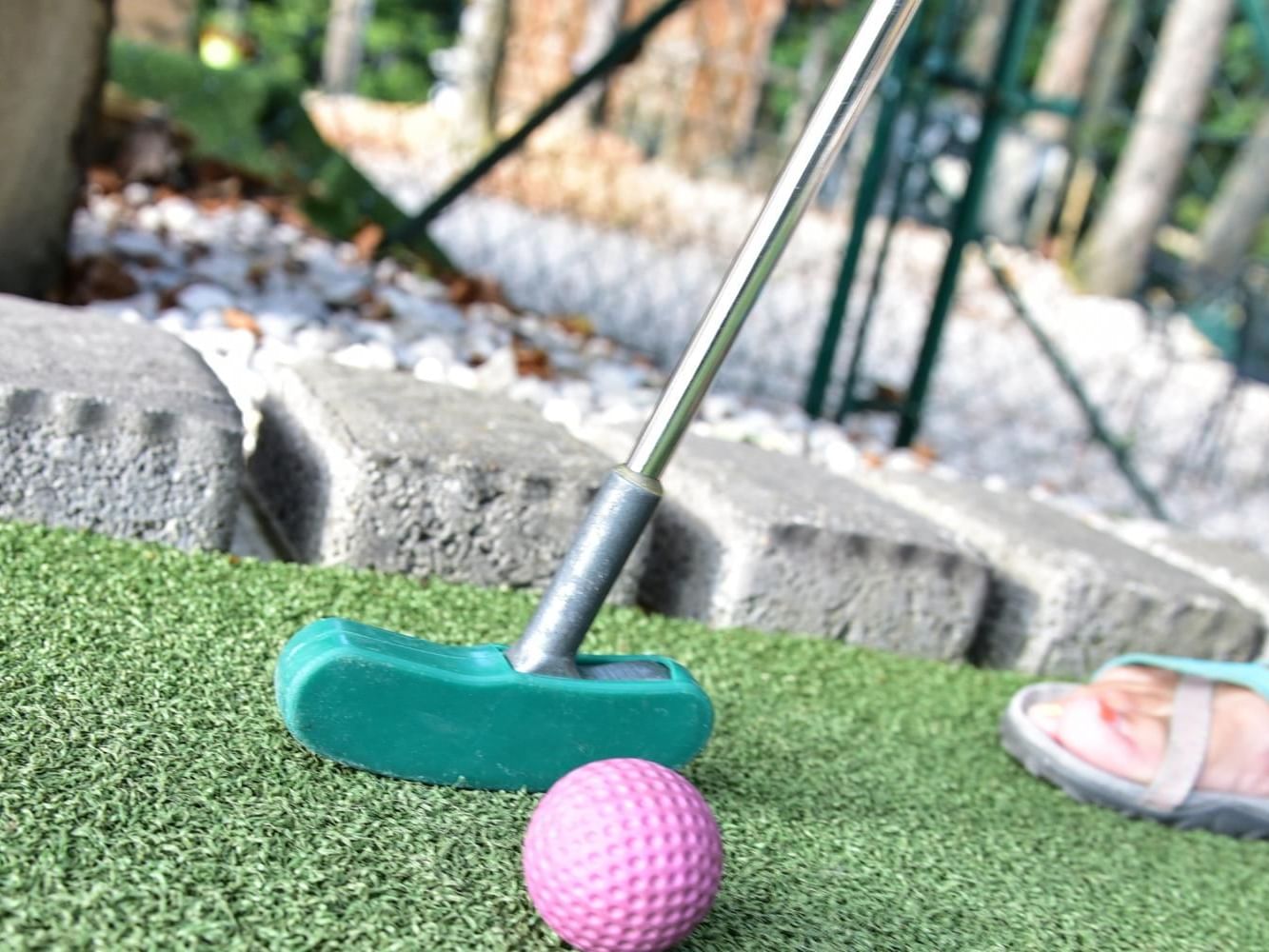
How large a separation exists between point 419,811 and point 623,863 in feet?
0.74

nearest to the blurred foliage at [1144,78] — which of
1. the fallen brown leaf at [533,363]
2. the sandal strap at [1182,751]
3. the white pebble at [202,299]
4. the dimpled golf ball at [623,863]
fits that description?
the fallen brown leaf at [533,363]

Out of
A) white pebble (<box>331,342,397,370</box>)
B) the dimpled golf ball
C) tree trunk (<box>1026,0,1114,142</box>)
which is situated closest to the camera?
the dimpled golf ball

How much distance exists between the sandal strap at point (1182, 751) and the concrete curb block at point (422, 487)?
626 millimetres

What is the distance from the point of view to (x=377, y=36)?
52.0 ft

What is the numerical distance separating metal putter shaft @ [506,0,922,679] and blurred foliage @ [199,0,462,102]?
46.2 ft

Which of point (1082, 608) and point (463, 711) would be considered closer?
point (463, 711)

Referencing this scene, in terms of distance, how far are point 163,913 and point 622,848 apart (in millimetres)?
290

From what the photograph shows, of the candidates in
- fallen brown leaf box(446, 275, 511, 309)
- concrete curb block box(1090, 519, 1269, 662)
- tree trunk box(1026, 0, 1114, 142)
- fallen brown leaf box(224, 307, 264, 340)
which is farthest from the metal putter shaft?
tree trunk box(1026, 0, 1114, 142)

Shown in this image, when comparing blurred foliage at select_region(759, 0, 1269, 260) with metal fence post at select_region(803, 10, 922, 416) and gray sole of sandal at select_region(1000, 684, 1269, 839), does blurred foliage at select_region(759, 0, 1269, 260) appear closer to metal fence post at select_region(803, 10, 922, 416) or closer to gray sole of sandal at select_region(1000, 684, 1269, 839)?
metal fence post at select_region(803, 10, 922, 416)

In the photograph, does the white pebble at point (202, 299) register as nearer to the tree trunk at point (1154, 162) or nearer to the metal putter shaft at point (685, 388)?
the metal putter shaft at point (685, 388)

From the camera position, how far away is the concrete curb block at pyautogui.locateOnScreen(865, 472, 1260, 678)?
181 centimetres

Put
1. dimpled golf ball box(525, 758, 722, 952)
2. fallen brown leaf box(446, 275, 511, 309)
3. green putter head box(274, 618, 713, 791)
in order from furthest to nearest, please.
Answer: fallen brown leaf box(446, 275, 511, 309), green putter head box(274, 618, 713, 791), dimpled golf ball box(525, 758, 722, 952)

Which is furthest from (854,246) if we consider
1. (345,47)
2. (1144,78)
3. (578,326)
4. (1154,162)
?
(1144,78)

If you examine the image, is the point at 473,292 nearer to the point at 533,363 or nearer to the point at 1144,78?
the point at 533,363
